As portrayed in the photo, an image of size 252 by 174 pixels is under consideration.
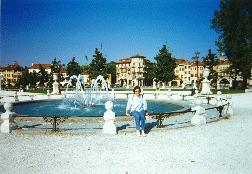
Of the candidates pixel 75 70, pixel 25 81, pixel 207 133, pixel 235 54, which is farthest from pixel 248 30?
pixel 25 81

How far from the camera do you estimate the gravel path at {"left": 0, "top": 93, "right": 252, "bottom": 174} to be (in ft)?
15.1

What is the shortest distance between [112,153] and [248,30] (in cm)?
4462

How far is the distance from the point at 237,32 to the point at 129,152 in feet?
140

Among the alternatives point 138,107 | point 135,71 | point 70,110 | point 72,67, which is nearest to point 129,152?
point 138,107

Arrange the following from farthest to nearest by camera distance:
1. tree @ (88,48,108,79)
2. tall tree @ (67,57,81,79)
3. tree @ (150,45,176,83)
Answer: tall tree @ (67,57,81,79) < tree @ (88,48,108,79) < tree @ (150,45,176,83)

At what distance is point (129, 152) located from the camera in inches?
221

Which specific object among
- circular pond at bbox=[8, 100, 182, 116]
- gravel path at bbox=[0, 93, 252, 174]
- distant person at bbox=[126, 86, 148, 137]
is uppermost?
distant person at bbox=[126, 86, 148, 137]

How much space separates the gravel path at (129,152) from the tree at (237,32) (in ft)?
125

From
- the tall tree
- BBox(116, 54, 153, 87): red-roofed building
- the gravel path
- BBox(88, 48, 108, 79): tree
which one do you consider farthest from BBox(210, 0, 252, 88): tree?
BBox(116, 54, 153, 87): red-roofed building

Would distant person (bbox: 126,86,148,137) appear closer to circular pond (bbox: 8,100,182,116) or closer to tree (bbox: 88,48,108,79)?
circular pond (bbox: 8,100,182,116)

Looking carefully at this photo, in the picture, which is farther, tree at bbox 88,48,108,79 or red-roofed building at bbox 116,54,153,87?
red-roofed building at bbox 116,54,153,87

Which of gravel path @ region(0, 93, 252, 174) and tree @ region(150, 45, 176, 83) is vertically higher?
tree @ region(150, 45, 176, 83)

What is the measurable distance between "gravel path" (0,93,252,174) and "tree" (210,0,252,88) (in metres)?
38.1

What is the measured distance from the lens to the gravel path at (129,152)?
4.59 m
